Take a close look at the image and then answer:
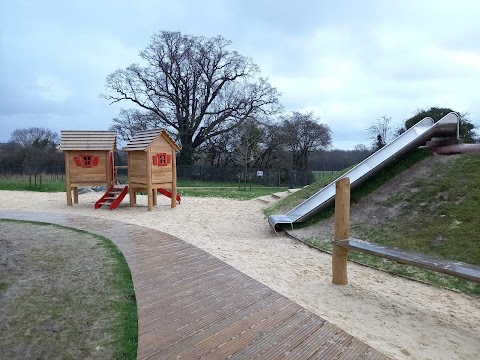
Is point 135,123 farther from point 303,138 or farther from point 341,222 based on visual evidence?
point 341,222

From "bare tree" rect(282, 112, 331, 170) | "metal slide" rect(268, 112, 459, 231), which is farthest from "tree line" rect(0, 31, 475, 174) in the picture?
"metal slide" rect(268, 112, 459, 231)

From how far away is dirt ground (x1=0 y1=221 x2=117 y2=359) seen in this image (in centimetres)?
318

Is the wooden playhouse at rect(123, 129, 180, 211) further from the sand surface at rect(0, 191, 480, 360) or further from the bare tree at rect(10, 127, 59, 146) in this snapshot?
the bare tree at rect(10, 127, 59, 146)

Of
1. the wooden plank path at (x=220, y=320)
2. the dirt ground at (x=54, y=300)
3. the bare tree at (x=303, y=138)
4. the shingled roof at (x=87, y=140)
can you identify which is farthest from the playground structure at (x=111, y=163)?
the bare tree at (x=303, y=138)

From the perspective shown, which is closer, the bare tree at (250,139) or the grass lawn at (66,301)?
the grass lawn at (66,301)

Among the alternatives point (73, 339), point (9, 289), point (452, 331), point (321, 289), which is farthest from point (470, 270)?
point (9, 289)

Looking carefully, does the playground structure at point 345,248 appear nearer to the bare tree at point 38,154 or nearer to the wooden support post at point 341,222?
the wooden support post at point 341,222

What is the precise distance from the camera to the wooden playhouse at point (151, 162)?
1285 centimetres

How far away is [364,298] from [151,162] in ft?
31.6

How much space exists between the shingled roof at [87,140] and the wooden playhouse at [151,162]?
1294mm

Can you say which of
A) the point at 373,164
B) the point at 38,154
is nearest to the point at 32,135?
the point at 38,154

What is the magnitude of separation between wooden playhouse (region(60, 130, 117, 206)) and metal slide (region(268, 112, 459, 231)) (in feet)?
25.3

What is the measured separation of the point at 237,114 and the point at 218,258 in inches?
1251

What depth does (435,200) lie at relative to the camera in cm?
806
